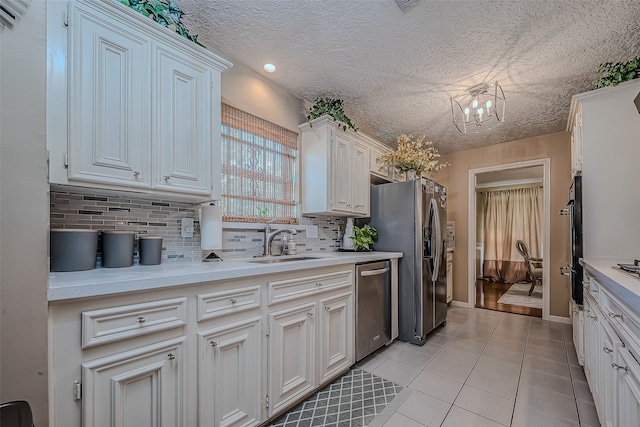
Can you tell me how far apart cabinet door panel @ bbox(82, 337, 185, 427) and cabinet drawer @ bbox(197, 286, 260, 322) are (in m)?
0.16

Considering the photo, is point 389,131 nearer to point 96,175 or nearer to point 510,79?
point 510,79

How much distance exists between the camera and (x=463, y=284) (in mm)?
4195

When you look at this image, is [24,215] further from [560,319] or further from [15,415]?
[560,319]

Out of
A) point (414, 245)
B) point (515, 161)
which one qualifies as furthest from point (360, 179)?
point (515, 161)

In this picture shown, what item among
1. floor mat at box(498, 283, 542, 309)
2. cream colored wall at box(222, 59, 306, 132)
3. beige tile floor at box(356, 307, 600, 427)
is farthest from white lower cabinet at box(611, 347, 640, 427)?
floor mat at box(498, 283, 542, 309)

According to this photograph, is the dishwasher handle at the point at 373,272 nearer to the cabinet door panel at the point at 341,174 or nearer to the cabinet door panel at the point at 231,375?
the cabinet door panel at the point at 341,174

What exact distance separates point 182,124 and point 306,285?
122 cm

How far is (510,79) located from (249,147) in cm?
236

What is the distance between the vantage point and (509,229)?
650cm

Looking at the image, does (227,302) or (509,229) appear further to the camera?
(509,229)

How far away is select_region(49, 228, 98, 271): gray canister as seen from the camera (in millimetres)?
1171

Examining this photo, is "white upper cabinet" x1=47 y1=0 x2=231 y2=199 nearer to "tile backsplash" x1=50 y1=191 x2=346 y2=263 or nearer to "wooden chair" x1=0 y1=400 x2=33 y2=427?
"tile backsplash" x1=50 y1=191 x2=346 y2=263

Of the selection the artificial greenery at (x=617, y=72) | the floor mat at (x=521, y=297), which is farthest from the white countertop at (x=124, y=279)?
the floor mat at (x=521, y=297)

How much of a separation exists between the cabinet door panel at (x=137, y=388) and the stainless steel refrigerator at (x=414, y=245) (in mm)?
2190
